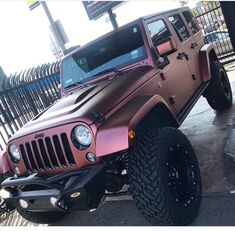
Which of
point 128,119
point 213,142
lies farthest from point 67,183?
point 213,142

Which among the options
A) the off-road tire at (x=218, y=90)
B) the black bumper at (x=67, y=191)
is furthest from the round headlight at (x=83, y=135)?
the off-road tire at (x=218, y=90)

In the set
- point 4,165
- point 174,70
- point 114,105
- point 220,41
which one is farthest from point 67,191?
point 220,41

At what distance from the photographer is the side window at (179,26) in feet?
17.2

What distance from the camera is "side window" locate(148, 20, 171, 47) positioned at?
14.5 ft

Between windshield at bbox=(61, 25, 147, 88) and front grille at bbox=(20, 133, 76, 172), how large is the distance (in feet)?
4.67

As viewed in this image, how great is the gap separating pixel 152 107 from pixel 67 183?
3.54 ft

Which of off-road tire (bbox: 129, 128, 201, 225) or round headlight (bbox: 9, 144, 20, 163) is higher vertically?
round headlight (bbox: 9, 144, 20, 163)

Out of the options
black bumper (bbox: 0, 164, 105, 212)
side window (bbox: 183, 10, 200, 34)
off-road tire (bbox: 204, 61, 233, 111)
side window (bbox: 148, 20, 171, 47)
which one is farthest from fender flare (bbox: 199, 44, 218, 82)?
black bumper (bbox: 0, 164, 105, 212)

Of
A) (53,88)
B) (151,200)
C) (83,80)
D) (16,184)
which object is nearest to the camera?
(151,200)

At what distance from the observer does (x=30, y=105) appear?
7.32 meters

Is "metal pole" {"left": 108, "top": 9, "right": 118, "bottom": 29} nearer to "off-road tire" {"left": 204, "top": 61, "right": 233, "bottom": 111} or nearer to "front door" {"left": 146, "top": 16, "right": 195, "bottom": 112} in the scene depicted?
"off-road tire" {"left": 204, "top": 61, "right": 233, "bottom": 111}

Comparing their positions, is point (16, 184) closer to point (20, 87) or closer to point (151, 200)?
point (151, 200)

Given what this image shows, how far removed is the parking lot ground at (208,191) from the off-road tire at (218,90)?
0.17 meters

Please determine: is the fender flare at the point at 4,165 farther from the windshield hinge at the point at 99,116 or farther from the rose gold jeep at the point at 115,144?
the windshield hinge at the point at 99,116
